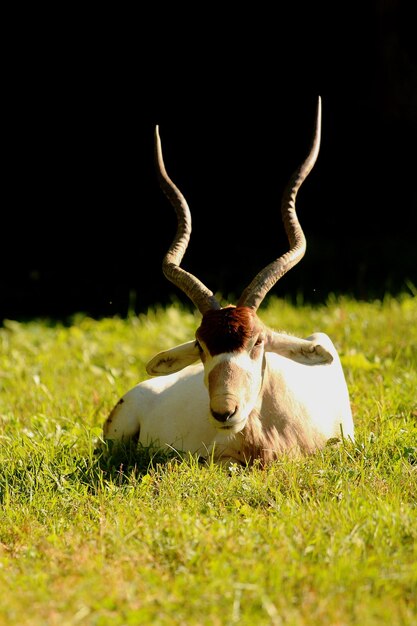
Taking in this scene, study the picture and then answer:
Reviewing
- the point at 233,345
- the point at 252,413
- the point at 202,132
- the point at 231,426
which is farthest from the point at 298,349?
the point at 202,132

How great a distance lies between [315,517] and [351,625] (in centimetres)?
82

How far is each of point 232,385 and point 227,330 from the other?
26 cm

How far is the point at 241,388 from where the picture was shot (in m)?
4.64

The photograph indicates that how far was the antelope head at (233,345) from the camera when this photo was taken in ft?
15.1

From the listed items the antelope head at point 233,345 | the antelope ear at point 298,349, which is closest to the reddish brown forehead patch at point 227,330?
the antelope head at point 233,345

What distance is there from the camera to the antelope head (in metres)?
4.61

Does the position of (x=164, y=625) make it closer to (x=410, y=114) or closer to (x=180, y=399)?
(x=180, y=399)

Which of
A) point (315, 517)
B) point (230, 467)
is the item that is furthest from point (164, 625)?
point (230, 467)

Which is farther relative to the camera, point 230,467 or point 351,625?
point 230,467

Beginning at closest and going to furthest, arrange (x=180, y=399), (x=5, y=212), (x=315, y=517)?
(x=315, y=517), (x=180, y=399), (x=5, y=212)

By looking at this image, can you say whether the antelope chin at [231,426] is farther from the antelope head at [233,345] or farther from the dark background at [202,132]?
the dark background at [202,132]

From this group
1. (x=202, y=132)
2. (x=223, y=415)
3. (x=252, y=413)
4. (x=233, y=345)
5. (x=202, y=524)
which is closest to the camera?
(x=202, y=524)

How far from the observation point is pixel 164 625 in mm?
3180

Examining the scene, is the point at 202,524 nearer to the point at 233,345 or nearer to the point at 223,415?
the point at 223,415
